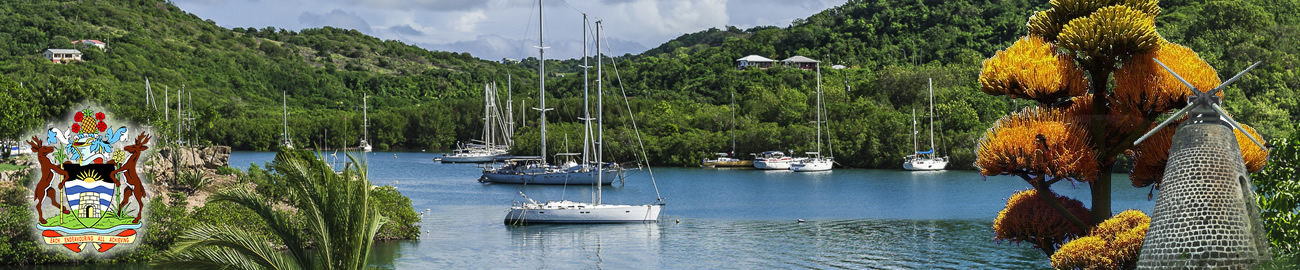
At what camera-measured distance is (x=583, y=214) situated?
41281mm

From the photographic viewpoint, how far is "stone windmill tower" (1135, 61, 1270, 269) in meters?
8.11

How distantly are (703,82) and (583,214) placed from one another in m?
78.4

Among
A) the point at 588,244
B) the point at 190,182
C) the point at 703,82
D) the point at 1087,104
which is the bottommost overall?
the point at 588,244

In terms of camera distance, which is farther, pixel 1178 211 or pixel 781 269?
pixel 781 269

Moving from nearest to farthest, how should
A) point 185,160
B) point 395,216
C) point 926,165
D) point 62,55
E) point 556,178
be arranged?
point 395,216
point 185,160
point 556,178
point 926,165
point 62,55

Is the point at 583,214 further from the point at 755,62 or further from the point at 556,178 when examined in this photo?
the point at 755,62

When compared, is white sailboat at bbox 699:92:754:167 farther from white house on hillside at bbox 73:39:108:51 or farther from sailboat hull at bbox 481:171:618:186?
white house on hillside at bbox 73:39:108:51

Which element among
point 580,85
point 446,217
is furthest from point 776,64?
point 446,217

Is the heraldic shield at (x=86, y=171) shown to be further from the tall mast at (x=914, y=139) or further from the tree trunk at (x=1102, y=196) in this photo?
the tall mast at (x=914, y=139)

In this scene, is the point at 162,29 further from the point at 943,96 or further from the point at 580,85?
the point at 943,96

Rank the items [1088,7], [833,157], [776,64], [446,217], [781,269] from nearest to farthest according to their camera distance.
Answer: [1088,7]
[781,269]
[446,217]
[833,157]
[776,64]

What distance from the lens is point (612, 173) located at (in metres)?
64.1

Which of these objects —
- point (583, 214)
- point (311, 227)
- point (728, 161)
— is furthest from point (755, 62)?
point (311, 227)

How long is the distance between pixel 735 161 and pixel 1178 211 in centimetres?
8159
